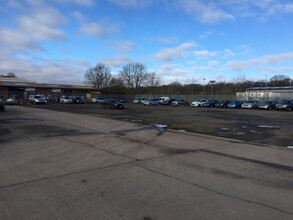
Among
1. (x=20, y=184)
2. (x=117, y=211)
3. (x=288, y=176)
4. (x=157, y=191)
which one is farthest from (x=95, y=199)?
(x=288, y=176)

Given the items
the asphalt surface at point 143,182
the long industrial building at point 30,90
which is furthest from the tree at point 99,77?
the asphalt surface at point 143,182

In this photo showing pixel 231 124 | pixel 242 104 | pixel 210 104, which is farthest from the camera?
pixel 210 104

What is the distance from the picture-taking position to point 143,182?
691 cm

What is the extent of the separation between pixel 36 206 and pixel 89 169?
9.09 feet

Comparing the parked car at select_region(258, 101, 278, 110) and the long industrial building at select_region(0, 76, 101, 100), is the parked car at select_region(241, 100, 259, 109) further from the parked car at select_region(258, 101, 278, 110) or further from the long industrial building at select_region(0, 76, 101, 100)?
the long industrial building at select_region(0, 76, 101, 100)

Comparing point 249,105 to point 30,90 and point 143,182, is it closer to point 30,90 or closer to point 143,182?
point 143,182

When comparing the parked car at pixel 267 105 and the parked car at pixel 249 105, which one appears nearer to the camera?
the parked car at pixel 267 105

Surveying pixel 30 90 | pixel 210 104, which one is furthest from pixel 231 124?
pixel 30 90

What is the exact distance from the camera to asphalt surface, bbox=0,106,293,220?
519 centimetres

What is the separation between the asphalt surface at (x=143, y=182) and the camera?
204 inches

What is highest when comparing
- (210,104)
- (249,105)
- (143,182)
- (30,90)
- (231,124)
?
(30,90)

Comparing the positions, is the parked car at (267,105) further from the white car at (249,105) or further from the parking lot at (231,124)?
the parking lot at (231,124)

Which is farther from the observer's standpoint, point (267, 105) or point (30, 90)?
point (30, 90)

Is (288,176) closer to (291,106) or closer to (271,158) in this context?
(271,158)
